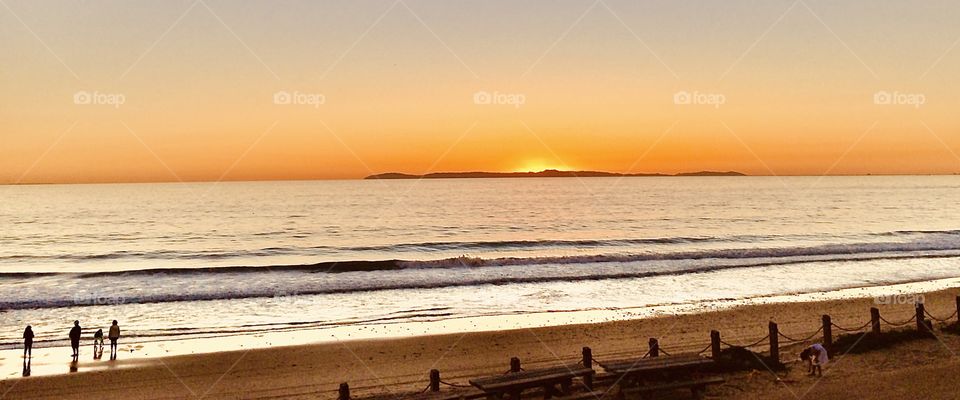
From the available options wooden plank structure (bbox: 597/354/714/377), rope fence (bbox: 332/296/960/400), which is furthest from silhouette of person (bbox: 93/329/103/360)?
wooden plank structure (bbox: 597/354/714/377)

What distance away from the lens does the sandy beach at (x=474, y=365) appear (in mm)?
12156

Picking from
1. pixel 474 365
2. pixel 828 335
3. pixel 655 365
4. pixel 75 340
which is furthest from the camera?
pixel 75 340

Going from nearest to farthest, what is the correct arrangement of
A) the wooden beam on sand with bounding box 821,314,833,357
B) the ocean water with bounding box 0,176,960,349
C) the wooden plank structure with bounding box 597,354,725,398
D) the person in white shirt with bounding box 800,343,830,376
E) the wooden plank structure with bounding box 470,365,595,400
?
the wooden plank structure with bounding box 470,365,595,400 → the wooden plank structure with bounding box 597,354,725,398 → the person in white shirt with bounding box 800,343,830,376 → the wooden beam on sand with bounding box 821,314,833,357 → the ocean water with bounding box 0,176,960,349

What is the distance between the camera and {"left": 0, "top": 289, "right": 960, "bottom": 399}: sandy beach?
1216 centimetres

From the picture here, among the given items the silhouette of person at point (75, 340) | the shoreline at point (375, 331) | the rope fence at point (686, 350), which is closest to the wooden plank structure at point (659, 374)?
the rope fence at point (686, 350)

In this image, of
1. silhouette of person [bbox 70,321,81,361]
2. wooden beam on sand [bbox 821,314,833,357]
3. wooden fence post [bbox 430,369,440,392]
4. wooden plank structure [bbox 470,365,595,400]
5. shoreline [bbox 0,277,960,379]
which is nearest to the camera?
wooden plank structure [bbox 470,365,595,400]

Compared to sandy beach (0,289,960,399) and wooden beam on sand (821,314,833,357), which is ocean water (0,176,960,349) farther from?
wooden beam on sand (821,314,833,357)

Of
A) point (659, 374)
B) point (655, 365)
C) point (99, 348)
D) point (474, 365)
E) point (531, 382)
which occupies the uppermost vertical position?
point (655, 365)

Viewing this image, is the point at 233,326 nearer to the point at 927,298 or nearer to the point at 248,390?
the point at 248,390

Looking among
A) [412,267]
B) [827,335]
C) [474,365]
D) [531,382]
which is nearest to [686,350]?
[827,335]

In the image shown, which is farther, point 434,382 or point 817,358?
point 817,358

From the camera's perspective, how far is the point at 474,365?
1553cm

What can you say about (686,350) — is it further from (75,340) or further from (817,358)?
(75,340)

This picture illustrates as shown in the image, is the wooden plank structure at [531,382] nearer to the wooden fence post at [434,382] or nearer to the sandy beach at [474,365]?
the wooden fence post at [434,382]
